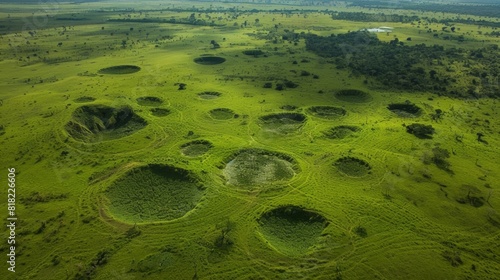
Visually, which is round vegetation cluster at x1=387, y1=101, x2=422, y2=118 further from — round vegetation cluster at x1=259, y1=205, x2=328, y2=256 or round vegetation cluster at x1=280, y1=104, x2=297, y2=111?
round vegetation cluster at x1=259, y1=205, x2=328, y2=256

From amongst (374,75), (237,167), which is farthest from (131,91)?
(374,75)

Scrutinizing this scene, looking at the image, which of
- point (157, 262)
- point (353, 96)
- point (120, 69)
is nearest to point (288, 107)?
point (353, 96)

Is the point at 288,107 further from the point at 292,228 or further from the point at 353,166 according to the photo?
the point at 292,228

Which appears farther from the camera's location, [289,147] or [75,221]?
[289,147]

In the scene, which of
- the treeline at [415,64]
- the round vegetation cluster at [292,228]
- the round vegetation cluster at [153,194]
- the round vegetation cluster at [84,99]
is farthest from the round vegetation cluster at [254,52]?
the round vegetation cluster at [292,228]

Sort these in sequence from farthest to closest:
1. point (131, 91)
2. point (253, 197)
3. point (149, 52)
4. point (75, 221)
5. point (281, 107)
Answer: point (149, 52)
point (131, 91)
point (281, 107)
point (253, 197)
point (75, 221)

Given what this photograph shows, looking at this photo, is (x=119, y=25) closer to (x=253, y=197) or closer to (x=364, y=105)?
(x=364, y=105)

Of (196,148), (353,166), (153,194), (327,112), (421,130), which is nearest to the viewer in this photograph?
(153,194)
